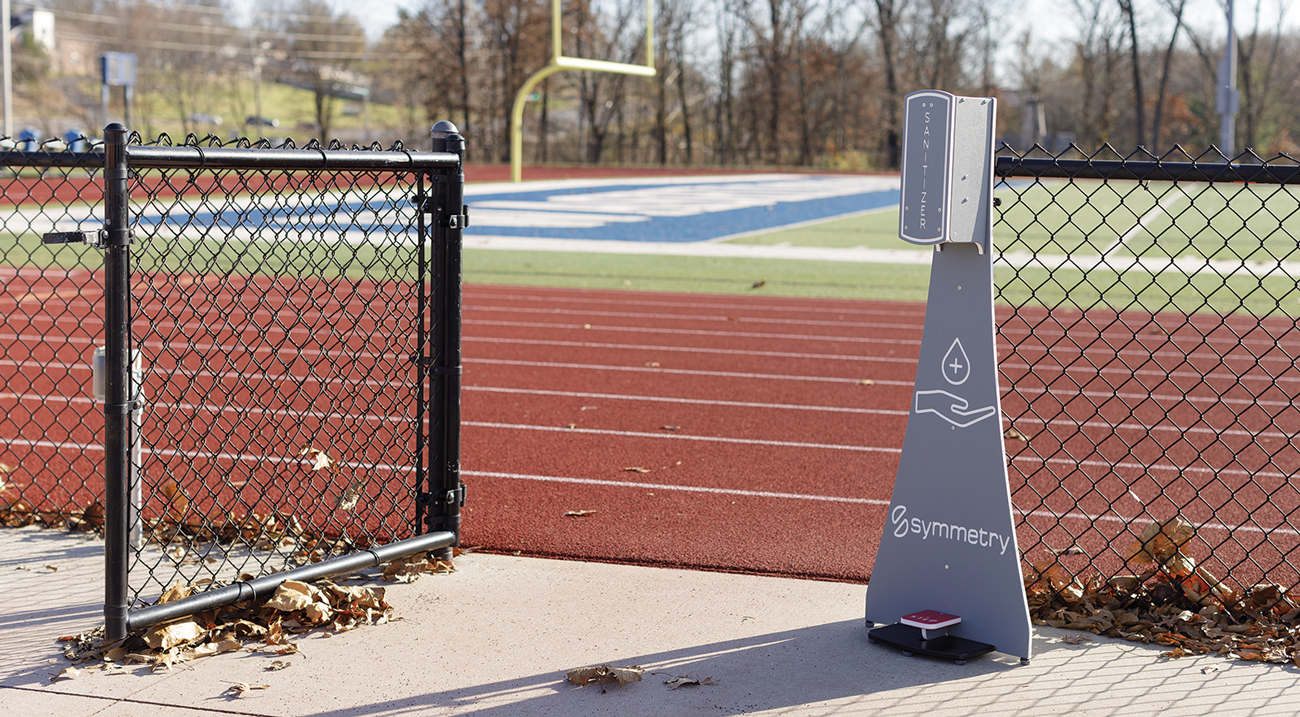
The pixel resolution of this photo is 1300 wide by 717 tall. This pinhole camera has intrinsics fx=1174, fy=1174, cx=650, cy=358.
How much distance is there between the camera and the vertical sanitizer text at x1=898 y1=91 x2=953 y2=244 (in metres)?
3.36

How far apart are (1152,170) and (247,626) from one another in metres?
3.20

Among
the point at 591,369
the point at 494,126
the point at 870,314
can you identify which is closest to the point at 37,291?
the point at 591,369

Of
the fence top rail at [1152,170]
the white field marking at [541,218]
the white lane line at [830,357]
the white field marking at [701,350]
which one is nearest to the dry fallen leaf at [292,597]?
the fence top rail at [1152,170]

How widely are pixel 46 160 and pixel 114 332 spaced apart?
1.81 m

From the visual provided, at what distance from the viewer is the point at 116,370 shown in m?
3.28

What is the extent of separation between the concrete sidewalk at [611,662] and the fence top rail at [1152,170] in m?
1.48

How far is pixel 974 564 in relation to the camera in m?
3.56

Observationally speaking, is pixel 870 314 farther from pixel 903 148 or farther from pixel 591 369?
pixel 903 148

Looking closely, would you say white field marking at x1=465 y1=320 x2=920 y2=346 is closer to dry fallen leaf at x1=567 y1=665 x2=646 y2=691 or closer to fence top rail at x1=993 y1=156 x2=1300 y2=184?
fence top rail at x1=993 y1=156 x2=1300 y2=184

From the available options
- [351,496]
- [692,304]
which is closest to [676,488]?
[351,496]

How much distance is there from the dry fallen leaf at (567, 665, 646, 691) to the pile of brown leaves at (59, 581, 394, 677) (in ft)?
2.70

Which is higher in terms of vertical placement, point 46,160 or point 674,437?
point 46,160

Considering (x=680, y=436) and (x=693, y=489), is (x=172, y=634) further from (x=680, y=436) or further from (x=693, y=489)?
(x=680, y=436)

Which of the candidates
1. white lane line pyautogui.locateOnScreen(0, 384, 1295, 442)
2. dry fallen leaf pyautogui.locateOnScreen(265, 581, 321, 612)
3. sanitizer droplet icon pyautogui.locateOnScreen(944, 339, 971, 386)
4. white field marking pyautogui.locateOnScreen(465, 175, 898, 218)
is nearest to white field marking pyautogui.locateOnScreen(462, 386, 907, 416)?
white lane line pyautogui.locateOnScreen(0, 384, 1295, 442)
